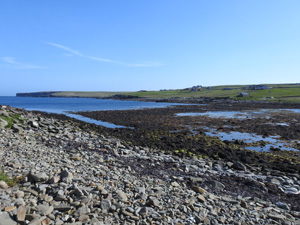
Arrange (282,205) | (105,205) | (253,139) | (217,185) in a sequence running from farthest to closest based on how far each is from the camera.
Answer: (253,139) → (217,185) → (282,205) → (105,205)

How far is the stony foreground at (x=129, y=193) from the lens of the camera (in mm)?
6398

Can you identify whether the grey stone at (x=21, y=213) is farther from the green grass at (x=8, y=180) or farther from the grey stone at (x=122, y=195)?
the grey stone at (x=122, y=195)

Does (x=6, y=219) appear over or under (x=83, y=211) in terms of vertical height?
over

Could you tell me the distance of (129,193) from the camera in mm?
7957

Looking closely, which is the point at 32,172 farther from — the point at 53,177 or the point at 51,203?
the point at 51,203

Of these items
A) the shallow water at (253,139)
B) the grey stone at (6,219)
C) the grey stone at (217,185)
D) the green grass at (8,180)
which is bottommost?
the shallow water at (253,139)

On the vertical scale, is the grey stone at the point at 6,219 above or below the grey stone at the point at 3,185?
below

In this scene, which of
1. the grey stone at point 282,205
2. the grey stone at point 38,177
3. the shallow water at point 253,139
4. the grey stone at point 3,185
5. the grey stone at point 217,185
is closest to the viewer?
the grey stone at point 3,185

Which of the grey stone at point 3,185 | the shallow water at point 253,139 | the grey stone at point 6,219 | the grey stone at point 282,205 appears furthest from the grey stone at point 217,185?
the shallow water at point 253,139

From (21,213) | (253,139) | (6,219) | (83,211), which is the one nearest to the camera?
(6,219)

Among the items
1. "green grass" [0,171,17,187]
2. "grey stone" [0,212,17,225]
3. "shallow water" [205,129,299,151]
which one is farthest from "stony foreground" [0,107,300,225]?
"shallow water" [205,129,299,151]

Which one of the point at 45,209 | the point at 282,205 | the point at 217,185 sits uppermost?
the point at 45,209

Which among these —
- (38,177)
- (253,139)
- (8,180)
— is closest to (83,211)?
(38,177)

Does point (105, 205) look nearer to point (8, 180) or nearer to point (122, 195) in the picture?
point (122, 195)
